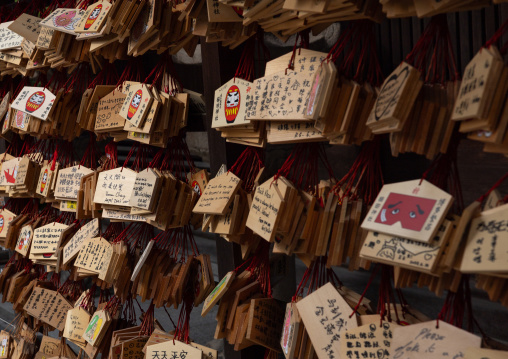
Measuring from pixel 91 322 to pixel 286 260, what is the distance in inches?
35.0

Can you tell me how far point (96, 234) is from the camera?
2.19 metres

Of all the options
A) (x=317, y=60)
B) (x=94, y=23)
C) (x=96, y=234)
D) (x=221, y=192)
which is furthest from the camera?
(x=96, y=234)

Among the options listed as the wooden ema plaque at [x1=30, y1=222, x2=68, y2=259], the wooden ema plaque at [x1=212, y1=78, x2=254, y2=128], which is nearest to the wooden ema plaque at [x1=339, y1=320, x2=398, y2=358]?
the wooden ema plaque at [x1=212, y1=78, x2=254, y2=128]

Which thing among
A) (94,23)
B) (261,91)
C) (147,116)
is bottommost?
(147,116)

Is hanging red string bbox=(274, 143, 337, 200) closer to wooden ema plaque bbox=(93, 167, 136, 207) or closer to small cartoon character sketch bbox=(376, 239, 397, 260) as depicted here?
small cartoon character sketch bbox=(376, 239, 397, 260)

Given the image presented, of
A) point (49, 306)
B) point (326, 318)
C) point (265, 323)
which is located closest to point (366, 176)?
point (326, 318)

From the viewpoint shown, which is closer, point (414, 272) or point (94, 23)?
point (414, 272)

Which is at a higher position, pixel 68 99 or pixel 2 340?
pixel 68 99

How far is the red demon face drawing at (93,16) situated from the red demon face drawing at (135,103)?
0.32 m

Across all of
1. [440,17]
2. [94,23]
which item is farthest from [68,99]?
[440,17]

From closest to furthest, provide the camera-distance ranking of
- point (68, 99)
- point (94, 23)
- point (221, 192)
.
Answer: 1. point (221, 192)
2. point (94, 23)
3. point (68, 99)

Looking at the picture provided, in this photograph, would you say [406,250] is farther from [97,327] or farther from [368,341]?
[97,327]

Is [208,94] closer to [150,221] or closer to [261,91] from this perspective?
[261,91]

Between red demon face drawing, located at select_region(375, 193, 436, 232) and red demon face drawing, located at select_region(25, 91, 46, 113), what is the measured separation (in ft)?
5.79
